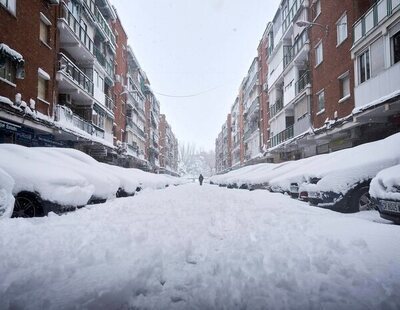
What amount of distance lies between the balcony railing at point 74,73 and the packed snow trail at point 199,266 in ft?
47.6

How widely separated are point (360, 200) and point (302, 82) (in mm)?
17343

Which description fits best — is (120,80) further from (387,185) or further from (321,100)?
(387,185)

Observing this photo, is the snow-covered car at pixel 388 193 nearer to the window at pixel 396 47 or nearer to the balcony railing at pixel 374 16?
the window at pixel 396 47

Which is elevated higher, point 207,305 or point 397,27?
point 397,27

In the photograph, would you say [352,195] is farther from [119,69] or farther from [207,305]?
[119,69]

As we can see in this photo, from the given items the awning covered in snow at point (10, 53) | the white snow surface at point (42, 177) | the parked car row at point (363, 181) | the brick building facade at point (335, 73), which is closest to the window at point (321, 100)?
the brick building facade at point (335, 73)

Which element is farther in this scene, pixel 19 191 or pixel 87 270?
pixel 19 191

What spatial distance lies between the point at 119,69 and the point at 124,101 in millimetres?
3617

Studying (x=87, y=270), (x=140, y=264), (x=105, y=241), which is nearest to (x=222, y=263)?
(x=140, y=264)

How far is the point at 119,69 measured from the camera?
32531 millimetres

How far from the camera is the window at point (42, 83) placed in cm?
1549

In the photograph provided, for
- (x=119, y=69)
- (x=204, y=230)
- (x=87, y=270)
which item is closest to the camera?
(x=87, y=270)

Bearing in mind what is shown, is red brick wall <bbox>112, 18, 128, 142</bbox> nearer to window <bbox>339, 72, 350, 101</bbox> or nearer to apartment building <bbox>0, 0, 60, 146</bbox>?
apartment building <bbox>0, 0, 60, 146</bbox>

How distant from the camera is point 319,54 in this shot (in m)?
19.8
